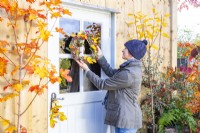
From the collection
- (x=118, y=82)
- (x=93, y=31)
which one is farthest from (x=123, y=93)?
(x=93, y=31)

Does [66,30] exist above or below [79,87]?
above

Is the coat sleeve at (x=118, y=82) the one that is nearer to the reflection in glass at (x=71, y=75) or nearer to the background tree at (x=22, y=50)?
the reflection in glass at (x=71, y=75)

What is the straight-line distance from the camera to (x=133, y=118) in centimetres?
362

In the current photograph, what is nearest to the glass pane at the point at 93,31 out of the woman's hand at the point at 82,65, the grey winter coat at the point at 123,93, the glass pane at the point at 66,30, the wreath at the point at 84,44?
the wreath at the point at 84,44

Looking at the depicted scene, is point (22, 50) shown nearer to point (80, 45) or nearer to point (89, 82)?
point (80, 45)

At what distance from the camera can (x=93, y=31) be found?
4070 mm

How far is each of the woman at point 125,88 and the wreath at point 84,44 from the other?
0.13 m

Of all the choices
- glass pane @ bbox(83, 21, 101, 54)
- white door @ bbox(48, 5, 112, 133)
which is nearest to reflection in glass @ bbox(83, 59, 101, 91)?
white door @ bbox(48, 5, 112, 133)

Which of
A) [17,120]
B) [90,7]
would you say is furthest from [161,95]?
[17,120]

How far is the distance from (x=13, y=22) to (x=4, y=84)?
0.64 metres

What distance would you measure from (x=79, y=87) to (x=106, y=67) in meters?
0.46

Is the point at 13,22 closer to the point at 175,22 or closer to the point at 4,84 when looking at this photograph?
the point at 4,84

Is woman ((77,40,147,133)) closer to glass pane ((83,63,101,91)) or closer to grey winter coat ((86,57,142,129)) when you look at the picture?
grey winter coat ((86,57,142,129))

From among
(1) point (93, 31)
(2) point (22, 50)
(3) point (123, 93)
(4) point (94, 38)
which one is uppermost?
(1) point (93, 31)
